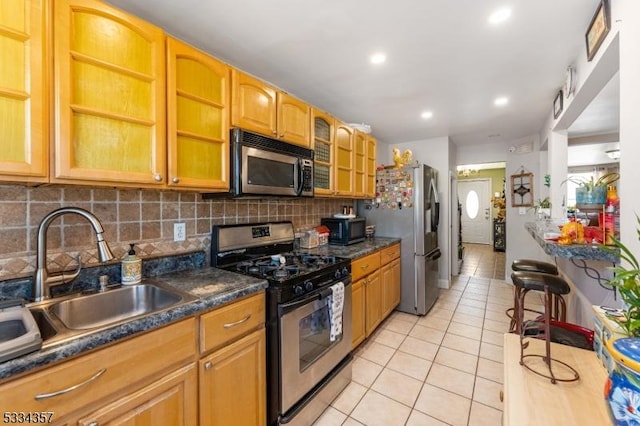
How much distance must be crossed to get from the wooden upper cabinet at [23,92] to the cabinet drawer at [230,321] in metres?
0.87

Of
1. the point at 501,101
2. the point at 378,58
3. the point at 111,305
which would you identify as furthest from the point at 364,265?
the point at 501,101

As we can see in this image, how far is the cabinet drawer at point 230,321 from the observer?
1.23 metres

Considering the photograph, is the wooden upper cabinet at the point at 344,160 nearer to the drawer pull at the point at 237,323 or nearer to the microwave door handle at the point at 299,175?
the microwave door handle at the point at 299,175

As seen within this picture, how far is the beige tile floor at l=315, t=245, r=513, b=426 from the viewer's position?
1767mm

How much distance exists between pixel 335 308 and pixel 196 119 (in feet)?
4.91

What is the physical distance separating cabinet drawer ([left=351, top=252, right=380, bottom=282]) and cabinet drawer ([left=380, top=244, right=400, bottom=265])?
0.36ft

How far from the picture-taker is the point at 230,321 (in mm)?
1321

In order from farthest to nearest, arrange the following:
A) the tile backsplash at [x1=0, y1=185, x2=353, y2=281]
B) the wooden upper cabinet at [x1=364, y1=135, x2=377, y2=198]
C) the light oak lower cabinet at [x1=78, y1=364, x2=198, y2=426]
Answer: the wooden upper cabinet at [x1=364, y1=135, x2=377, y2=198]
the tile backsplash at [x1=0, y1=185, x2=353, y2=281]
the light oak lower cabinet at [x1=78, y1=364, x2=198, y2=426]

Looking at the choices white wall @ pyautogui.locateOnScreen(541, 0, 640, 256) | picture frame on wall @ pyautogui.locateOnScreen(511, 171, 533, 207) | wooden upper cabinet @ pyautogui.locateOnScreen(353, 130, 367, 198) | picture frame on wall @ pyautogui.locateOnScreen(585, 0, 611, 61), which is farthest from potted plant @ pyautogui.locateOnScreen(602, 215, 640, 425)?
picture frame on wall @ pyautogui.locateOnScreen(511, 171, 533, 207)

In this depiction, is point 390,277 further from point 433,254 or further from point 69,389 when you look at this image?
point 69,389

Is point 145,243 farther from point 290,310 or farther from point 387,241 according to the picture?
point 387,241

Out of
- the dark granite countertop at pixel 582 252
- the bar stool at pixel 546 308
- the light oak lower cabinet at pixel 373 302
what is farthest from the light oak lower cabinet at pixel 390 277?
the dark granite countertop at pixel 582 252

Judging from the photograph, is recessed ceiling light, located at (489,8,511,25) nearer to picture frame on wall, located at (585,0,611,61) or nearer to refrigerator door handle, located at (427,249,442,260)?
picture frame on wall, located at (585,0,611,61)

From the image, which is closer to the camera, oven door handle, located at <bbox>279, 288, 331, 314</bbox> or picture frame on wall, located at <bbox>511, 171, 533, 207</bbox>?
oven door handle, located at <bbox>279, 288, 331, 314</bbox>
